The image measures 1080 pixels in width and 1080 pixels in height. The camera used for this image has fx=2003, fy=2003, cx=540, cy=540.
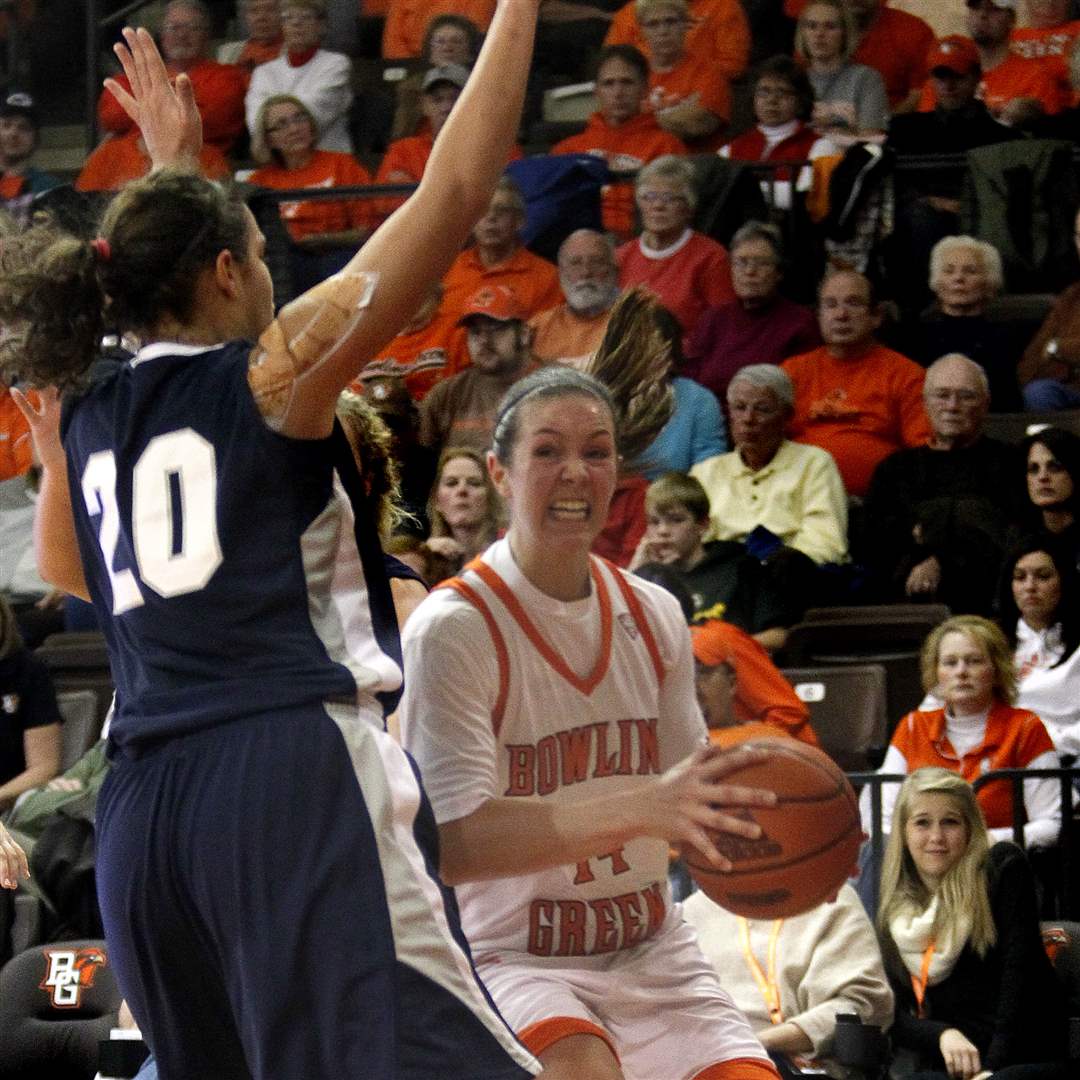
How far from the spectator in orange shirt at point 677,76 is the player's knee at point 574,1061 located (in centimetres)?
725

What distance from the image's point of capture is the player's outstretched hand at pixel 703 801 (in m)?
2.55

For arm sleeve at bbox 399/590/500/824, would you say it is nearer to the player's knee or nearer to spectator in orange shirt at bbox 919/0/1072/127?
the player's knee

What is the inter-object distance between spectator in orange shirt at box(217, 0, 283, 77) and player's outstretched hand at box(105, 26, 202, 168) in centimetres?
822

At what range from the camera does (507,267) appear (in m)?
8.80

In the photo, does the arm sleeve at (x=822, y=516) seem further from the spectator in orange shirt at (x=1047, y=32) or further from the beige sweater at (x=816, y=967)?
the spectator in orange shirt at (x=1047, y=32)

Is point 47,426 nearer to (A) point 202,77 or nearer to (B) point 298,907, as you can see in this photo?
(B) point 298,907

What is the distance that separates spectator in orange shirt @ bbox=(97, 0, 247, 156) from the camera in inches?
428

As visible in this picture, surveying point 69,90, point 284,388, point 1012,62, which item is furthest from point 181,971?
point 69,90

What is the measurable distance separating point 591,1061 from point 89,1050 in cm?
336

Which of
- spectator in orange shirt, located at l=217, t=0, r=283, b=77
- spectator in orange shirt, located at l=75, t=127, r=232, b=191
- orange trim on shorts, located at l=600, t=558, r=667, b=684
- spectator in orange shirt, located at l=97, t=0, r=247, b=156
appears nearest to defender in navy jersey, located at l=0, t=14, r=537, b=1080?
orange trim on shorts, located at l=600, t=558, r=667, b=684

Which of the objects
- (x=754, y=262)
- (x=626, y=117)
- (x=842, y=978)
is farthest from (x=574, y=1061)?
(x=626, y=117)

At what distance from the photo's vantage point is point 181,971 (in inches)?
99.0

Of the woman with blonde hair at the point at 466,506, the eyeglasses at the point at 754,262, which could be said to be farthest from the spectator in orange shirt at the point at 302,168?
the woman with blonde hair at the point at 466,506

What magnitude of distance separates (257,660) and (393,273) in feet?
1.67
